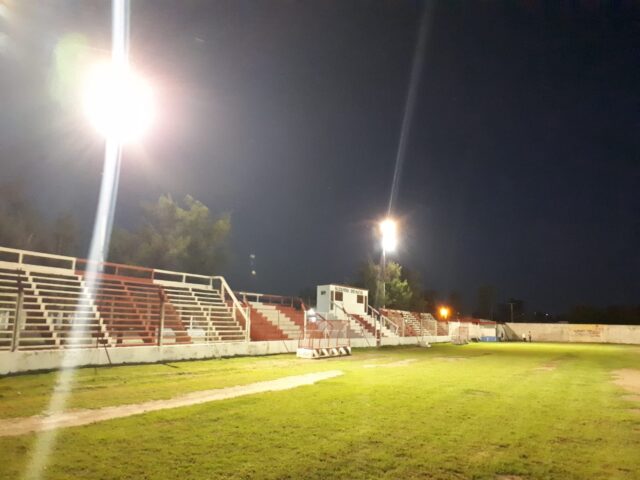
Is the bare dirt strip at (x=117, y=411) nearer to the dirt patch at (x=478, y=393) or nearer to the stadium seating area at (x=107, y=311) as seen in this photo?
the dirt patch at (x=478, y=393)

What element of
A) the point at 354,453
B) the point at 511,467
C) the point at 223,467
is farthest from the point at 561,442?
the point at 223,467

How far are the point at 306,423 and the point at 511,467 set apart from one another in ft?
10.7

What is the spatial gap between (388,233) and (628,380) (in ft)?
72.1

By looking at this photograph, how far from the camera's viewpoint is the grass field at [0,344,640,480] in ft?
17.5

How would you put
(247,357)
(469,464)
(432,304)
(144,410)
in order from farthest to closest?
(432,304) < (247,357) < (144,410) < (469,464)

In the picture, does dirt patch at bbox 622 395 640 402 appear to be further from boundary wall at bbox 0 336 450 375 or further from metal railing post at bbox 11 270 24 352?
metal railing post at bbox 11 270 24 352

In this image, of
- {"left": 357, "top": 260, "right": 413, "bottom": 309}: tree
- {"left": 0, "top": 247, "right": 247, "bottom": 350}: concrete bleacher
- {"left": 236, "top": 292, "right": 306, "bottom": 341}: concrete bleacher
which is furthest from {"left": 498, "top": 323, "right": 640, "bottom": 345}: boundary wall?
{"left": 0, "top": 247, "right": 247, "bottom": 350}: concrete bleacher

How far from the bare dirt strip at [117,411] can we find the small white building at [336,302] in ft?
80.9

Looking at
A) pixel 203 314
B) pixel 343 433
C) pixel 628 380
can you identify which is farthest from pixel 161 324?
pixel 628 380

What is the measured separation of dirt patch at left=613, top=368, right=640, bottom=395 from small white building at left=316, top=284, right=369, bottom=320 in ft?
66.1

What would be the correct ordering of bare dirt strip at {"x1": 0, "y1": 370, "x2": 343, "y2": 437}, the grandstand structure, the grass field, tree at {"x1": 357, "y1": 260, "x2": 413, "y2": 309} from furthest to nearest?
tree at {"x1": 357, "y1": 260, "x2": 413, "y2": 309} → the grandstand structure → bare dirt strip at {"x1": 0, "y1": 370, "x2": 343, "y2": 437} → the grass field

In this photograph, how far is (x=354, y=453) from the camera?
5.97 m

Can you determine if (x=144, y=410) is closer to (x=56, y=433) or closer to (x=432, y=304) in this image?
(x=56, y=433)

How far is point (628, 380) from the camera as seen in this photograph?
15.7m
